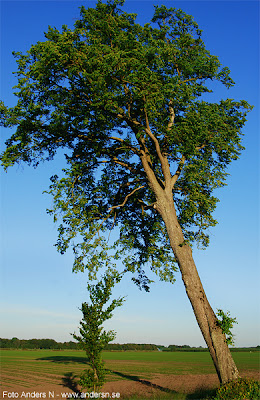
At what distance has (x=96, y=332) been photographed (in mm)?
15695

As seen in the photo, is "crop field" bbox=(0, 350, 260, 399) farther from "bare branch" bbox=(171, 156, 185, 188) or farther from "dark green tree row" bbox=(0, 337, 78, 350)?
"dark green tree row" bbox=(0, 337, 78, 350)

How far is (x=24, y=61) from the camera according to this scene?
15688mm

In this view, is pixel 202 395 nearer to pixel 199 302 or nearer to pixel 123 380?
pixel 199 302

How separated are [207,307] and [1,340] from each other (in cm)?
11083

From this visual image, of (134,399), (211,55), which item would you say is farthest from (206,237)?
(211,55)

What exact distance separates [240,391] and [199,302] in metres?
3.26

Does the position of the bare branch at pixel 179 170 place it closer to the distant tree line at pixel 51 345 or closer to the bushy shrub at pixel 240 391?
the bushy shrub at pixel 240 391

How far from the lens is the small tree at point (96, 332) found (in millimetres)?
15508

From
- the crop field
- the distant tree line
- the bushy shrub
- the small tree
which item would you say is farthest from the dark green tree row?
the bushy shrub

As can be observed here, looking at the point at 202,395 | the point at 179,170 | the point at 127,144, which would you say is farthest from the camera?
the point at 127,144

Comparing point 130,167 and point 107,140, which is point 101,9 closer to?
point 107,140

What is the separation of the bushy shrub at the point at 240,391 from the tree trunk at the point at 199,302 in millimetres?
583

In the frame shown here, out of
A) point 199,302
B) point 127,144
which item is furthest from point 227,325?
point 127,144

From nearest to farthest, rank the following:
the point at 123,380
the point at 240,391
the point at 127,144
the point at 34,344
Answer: the point at 240,391
the point at 127,144
the point at 123,380
the point at 34,344
